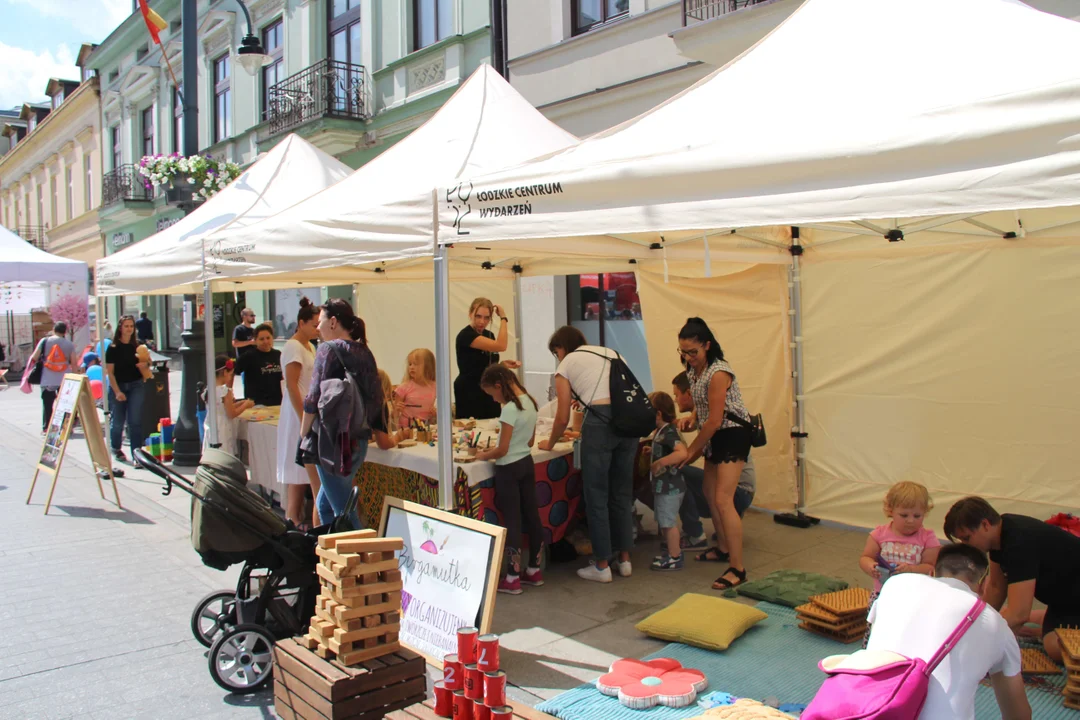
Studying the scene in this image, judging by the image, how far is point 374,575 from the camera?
3.50 metres

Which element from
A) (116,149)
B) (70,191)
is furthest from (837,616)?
(70,191)

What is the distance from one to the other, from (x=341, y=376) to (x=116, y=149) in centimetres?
2937

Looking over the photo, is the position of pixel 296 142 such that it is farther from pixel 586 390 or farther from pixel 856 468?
pixel 856 468

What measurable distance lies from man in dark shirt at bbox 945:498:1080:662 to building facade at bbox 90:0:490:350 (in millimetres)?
9040

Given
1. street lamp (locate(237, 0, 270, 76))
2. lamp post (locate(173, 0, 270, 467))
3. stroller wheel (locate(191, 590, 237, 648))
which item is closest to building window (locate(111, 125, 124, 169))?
street lamp (locate(237, 0, 270, 76))

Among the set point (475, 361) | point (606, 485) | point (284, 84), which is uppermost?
point (284, 84)

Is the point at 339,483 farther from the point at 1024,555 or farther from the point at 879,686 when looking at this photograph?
the point at 1024,555

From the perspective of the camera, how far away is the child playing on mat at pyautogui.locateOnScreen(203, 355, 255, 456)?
722 centimetres

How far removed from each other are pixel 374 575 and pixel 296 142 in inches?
280

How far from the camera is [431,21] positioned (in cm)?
1403

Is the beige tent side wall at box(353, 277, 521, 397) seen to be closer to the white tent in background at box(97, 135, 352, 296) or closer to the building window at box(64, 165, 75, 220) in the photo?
the white tent in background at box(97, 135, 352, 296)

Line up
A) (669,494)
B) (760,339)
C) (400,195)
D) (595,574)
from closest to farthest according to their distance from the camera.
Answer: (400,195), (595,574), (669,494), (760,339)

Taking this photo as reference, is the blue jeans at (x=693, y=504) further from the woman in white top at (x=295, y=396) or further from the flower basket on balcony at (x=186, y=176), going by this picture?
the flower basket on balcony at (x=186, y=176)

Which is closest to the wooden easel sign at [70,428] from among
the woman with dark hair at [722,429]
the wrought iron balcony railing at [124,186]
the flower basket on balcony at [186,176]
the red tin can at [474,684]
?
the flower basket on balcony at [186,176]
